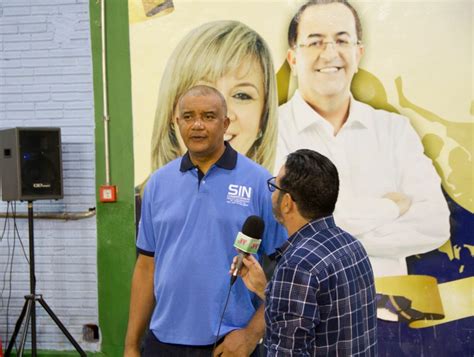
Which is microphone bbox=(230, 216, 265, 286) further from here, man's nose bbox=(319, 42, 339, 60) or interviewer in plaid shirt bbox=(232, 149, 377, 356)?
man's nose bbox=(319, 42, 339, 60)

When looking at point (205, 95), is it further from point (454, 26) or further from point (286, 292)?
point (454, 26)

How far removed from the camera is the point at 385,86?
138 inches

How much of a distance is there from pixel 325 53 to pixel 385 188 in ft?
3.09

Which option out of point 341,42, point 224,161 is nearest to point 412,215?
point 341,42

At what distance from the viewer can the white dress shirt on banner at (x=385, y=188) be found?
3.49 m

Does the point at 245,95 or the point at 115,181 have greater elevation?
the point at 245,95

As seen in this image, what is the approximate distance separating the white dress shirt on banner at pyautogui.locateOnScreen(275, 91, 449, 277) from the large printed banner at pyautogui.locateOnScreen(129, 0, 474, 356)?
6cm

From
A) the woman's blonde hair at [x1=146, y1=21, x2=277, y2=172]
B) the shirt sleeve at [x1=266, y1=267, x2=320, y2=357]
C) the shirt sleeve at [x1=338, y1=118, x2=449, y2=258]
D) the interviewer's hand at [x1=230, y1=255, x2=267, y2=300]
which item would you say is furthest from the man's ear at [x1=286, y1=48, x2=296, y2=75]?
the shirt sleeve at [x1=266, y1=267, x2=320, y2=357]

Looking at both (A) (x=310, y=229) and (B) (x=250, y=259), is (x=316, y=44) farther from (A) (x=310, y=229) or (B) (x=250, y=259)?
(A) (x=310, y=229)

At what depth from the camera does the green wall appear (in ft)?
12.2

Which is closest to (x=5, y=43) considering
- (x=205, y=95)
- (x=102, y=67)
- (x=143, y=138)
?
(x=102, y=67)

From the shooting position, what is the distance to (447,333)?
11.5ft

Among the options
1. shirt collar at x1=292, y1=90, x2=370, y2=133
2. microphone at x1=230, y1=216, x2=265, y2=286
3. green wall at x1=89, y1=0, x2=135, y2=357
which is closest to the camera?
microphone at x1=230, y1=216, x2=265, y2=286

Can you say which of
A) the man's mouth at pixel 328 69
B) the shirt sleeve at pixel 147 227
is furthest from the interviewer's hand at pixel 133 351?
the man's mouth at pixel 328 69
